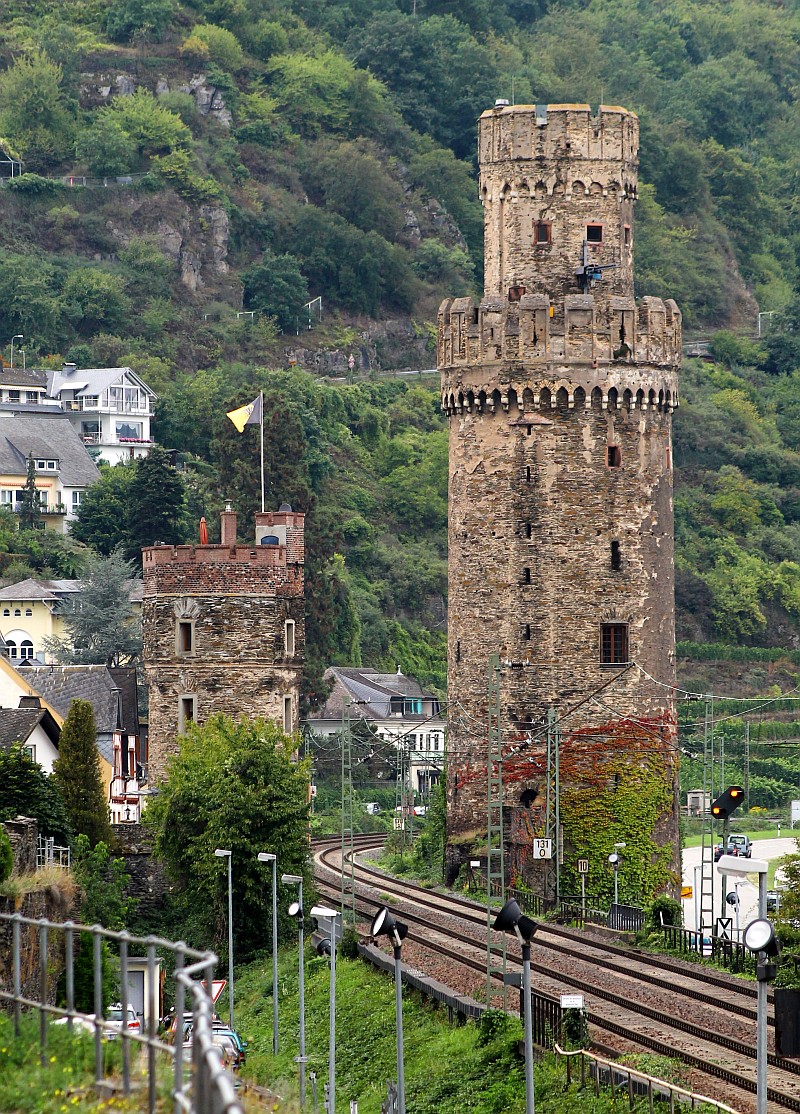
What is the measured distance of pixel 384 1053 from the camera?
1720 inches

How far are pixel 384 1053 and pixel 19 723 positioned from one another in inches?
946

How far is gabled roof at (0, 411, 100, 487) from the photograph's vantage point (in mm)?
148438

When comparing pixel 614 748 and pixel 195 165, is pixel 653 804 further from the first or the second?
pixel 195 165

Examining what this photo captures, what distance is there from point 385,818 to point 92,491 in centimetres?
3510

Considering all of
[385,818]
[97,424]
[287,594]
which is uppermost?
[97,424]

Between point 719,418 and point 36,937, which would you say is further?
point 719,418

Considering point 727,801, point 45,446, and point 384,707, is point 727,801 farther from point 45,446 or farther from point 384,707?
point 45,446

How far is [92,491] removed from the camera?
142 metres

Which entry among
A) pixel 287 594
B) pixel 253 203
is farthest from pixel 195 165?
pixel 287 594

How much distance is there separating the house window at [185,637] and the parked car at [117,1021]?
23.8 meters

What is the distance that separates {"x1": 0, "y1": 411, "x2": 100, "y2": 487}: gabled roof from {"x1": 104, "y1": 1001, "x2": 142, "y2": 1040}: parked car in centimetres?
10391

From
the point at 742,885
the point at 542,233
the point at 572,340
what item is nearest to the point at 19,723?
the point at 572,340

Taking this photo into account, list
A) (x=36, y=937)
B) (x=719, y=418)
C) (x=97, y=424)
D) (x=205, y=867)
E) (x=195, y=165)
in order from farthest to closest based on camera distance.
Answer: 1. (x=195, y=165)
2. (x=719, y=418)
3. (x=97, y=424)
4. (x=205, y=867)
5. (x=36, y=937)

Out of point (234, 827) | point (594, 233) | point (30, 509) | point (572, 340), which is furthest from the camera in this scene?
point (30, 509)
